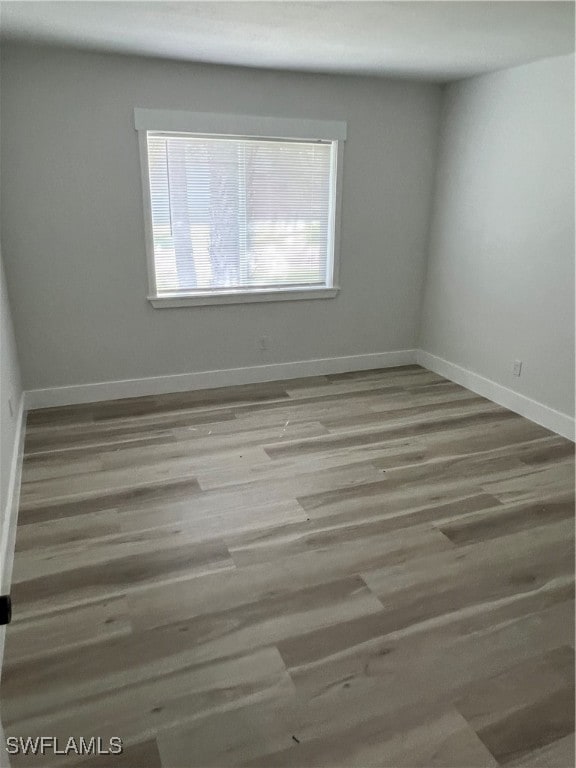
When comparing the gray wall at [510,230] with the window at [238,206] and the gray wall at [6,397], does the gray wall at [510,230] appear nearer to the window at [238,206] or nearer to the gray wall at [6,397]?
the window at [238,206]

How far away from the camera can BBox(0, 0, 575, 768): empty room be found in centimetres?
171

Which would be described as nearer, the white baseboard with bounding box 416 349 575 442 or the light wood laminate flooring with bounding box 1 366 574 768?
the light wood laminate flooring with bounding box 1 366 574 768

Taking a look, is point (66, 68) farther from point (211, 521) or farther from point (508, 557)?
point (508, 557)

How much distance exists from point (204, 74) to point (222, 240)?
111cm

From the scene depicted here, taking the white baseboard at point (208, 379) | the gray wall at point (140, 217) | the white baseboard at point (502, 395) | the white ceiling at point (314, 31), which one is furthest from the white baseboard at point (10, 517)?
the white baseboard at point (502, 395)

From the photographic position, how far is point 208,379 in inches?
172

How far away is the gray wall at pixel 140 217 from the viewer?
3480 mm

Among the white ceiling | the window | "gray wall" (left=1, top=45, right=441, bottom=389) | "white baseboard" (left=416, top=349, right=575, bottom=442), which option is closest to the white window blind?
the window

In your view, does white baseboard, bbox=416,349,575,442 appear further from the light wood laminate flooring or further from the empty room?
the light wood laminate flooring

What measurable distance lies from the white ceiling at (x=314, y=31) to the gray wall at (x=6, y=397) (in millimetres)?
1507

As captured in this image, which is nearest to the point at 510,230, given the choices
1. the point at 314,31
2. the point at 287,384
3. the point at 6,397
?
the point at 314,31

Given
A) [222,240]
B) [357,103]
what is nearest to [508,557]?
[222,240]

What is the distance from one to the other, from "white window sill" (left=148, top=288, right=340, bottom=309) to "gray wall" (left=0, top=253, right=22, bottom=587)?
986 mm

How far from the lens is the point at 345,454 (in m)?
3.29
